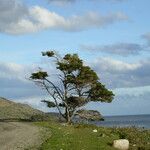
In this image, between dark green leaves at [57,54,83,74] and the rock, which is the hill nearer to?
dark green leaves at [57,54,83,74]

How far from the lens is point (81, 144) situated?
37219 millimetres

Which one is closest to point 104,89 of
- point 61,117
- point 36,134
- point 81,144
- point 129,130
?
point 61,117

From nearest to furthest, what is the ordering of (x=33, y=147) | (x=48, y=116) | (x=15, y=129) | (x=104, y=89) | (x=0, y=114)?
(x=33, y=147)
(x=15, y=129)
(x=104, y=89)
(x=48, y=116)
(x=0, y=114)

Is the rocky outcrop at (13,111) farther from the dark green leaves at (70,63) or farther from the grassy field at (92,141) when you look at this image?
the grassy field at (92,141)

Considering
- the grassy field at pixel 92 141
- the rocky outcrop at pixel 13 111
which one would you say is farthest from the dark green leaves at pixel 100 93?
the grassy field at pixel 92 141

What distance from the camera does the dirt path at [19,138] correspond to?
3616 centimetres

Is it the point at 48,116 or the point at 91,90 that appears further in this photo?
the point at 48,116

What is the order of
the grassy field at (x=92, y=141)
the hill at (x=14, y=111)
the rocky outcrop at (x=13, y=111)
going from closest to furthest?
1. the grassy field at (x=92, y=141)
2. the rocky outcrop at (x=13, y=111)
3. the hill at (x=14, y=111)

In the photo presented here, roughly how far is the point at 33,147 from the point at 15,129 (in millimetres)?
14097

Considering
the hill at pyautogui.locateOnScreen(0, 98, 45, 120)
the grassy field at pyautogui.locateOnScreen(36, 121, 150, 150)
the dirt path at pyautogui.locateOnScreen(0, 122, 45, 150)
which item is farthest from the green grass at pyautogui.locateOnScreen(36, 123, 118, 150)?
the hill at pyautogui.locateOnScreen(0, 98, 45, 120)

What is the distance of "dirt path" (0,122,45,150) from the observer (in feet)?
119

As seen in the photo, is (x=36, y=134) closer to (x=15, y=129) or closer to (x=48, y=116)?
(x=15, y=129)

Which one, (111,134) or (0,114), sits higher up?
(0,114)

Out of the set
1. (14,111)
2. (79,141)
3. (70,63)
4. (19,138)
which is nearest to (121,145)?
(79,141)
